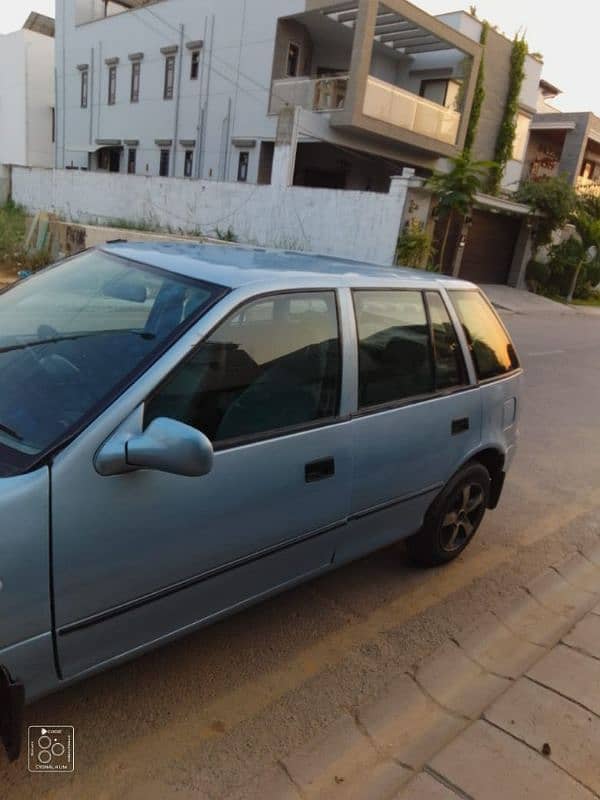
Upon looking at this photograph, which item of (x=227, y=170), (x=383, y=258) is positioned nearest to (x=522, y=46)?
(x=227, y=170)

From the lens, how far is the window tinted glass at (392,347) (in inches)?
107

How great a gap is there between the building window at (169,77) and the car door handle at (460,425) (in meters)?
26.1

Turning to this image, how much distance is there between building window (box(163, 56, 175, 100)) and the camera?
2497 cm

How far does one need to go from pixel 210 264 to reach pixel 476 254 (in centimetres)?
2005

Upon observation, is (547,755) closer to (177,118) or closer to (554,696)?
(554,696)

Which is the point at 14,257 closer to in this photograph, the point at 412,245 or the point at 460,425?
the point at 412,245

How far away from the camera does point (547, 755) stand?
7.46ft

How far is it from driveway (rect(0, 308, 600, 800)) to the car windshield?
1152 mm

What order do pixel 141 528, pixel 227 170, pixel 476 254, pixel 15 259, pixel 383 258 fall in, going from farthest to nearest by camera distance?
1. pixel 227 170
2. pixel 476 254
3. pixel 383 258
4. pixel 15 259
5. pixel 141 528

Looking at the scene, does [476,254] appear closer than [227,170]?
Yes

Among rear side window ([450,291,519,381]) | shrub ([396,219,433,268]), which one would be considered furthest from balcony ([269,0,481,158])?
rear side window ([450,291,519,381])

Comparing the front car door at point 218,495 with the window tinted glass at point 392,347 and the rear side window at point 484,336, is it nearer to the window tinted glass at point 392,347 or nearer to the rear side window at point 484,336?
the window tinted glass at point 392,347

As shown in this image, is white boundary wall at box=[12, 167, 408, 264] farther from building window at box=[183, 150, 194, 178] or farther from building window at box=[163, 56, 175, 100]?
building window at box=[163, 56, 175, 100]

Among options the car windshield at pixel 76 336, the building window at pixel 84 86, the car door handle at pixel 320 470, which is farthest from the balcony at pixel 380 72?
the car door handle at pixel 320 470
